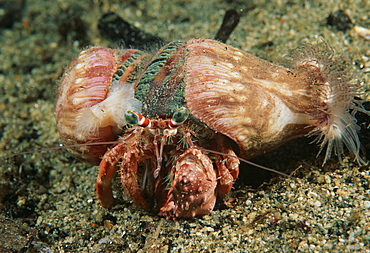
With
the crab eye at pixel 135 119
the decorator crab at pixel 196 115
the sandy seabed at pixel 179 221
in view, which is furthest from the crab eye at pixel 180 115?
the sandy seabed at pixel 179 221

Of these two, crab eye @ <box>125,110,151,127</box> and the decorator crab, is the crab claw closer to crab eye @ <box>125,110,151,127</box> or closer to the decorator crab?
the decorator crab

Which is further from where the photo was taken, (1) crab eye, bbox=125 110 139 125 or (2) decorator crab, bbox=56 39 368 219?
(2) decorator crab, bbox=56 39 368 219

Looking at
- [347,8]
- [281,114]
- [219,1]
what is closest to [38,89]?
[219,1]

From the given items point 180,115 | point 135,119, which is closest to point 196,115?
point 180,115

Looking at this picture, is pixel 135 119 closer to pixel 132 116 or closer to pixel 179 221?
pixel 132 116

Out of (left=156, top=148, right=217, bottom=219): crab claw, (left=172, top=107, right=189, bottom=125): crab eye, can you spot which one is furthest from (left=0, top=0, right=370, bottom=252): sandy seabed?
(left=172, top=107, right=189, bottom=125): crab eye

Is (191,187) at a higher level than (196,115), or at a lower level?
lower

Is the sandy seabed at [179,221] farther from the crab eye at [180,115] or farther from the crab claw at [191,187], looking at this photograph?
the crab eye at [180,115]

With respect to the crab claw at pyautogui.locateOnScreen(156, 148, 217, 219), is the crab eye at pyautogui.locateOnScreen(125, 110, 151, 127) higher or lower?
higher
